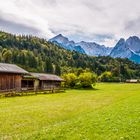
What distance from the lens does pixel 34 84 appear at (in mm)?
76938

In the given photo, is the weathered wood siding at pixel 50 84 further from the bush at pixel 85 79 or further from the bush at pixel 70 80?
the bush at pixel 85 79

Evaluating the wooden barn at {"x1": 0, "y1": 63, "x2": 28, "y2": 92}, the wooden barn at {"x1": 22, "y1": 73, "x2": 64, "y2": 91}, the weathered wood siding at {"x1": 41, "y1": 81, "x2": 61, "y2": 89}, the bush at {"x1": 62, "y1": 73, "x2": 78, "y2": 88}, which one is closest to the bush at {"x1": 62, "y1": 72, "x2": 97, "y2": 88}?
the bush at {"x1": 62, "y1": 73, "x2": 78, "y2": 88}

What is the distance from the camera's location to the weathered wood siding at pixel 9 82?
54750 mm

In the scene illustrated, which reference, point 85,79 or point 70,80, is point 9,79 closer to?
point 70,80

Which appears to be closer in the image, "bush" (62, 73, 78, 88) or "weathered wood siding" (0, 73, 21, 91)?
"weathered wood siding" (0, 73, 21, 91)

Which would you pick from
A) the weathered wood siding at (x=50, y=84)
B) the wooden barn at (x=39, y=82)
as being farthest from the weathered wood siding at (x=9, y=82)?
the weathered wood siding at (x=50, y=84)

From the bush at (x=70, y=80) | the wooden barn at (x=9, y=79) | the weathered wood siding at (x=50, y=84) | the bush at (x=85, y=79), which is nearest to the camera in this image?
the wooden barn at (x=9, y=79)

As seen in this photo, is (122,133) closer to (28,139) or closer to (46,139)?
(46,139)

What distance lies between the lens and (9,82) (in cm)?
5722

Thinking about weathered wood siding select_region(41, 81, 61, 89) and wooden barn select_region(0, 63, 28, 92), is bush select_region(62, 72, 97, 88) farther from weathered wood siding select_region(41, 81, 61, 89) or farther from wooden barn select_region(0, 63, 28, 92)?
wooden barn select_region(0, 63, 28, 92)

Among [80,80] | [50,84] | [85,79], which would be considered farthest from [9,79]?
[85,79]

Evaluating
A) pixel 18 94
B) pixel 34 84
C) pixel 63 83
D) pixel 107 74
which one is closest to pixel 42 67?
pixel 107 74

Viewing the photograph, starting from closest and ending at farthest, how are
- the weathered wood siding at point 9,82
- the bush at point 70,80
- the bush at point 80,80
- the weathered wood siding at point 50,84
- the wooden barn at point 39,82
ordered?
1. the weathered wood siding at point 9,82
2. the wooden barn at point 39,82
3. the weathered wood siding at point 50,84
4. the bush at point 70,80
5. the bush at point 80,80

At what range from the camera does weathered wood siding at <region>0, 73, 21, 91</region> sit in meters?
54.8
